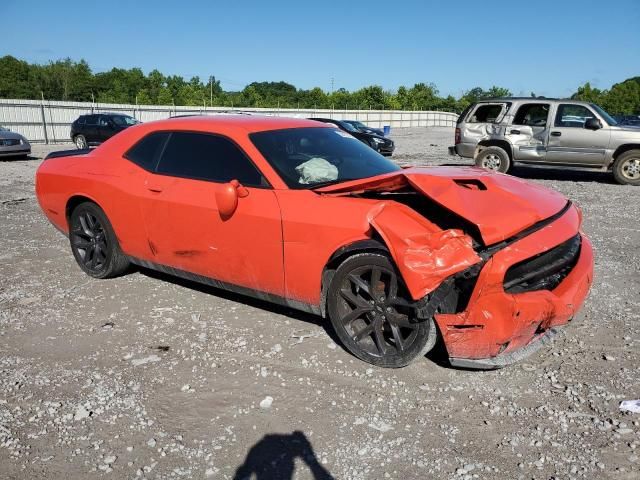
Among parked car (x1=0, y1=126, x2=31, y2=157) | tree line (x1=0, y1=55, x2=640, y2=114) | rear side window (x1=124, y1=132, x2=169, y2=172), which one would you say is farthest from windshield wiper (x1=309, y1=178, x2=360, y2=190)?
tree line (x1=0, y1=55, x2=640, y2=114)

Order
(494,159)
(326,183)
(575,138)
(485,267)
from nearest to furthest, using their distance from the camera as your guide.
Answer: (485,267), (326,183), (575,138), (494,159)

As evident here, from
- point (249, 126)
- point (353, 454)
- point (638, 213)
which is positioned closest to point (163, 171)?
point (249, 126)

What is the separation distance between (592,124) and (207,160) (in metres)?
9.86

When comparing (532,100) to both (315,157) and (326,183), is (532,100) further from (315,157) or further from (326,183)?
(326,183)

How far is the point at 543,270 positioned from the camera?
3016 mm

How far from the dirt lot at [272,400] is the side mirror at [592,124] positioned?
25.4ft

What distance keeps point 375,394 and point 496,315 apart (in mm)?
829

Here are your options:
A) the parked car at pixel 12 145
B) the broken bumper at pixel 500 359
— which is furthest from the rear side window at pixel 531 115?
the parked car at pixel 12 145

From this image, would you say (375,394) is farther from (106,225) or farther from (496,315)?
(106,225)

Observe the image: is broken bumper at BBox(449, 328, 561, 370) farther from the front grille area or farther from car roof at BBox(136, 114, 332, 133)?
car roof at BBox(136, 114, 332, 133)

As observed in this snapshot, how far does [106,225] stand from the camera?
15.3 ft

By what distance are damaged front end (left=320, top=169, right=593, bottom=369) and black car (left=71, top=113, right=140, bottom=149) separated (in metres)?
19.9

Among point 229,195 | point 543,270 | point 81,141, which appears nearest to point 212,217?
point 229,195

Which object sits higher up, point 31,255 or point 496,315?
point 496,315
